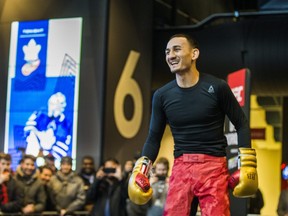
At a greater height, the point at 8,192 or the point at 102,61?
the point at 102,61

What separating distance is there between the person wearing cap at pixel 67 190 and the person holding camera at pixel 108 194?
310 mm

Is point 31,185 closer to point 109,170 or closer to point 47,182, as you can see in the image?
point 47,182

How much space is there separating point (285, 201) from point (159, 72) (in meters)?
5.19

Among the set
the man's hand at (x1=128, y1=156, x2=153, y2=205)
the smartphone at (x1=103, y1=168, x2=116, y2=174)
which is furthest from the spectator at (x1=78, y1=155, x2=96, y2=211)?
the man's hand at (x1=128, y1=156, x2=153, y2=205)

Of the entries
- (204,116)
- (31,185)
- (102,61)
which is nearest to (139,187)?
(204,116)

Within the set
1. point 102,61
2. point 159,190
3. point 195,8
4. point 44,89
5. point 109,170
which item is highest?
point 195,8

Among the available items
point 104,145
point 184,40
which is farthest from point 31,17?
point 184,40

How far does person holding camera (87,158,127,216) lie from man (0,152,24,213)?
82 centimetres

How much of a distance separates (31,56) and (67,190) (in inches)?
133

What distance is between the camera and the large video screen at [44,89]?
995 cm

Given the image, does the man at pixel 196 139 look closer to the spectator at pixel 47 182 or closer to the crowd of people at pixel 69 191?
the crowd of people at pixel 69 191

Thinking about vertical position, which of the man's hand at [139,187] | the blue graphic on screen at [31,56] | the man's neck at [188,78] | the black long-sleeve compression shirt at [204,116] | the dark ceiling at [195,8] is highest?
the dark ceiling at [195,8]

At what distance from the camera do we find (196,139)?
3.27m

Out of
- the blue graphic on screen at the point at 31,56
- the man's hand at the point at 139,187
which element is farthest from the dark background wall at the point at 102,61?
the man's hand at the point at 139,187
